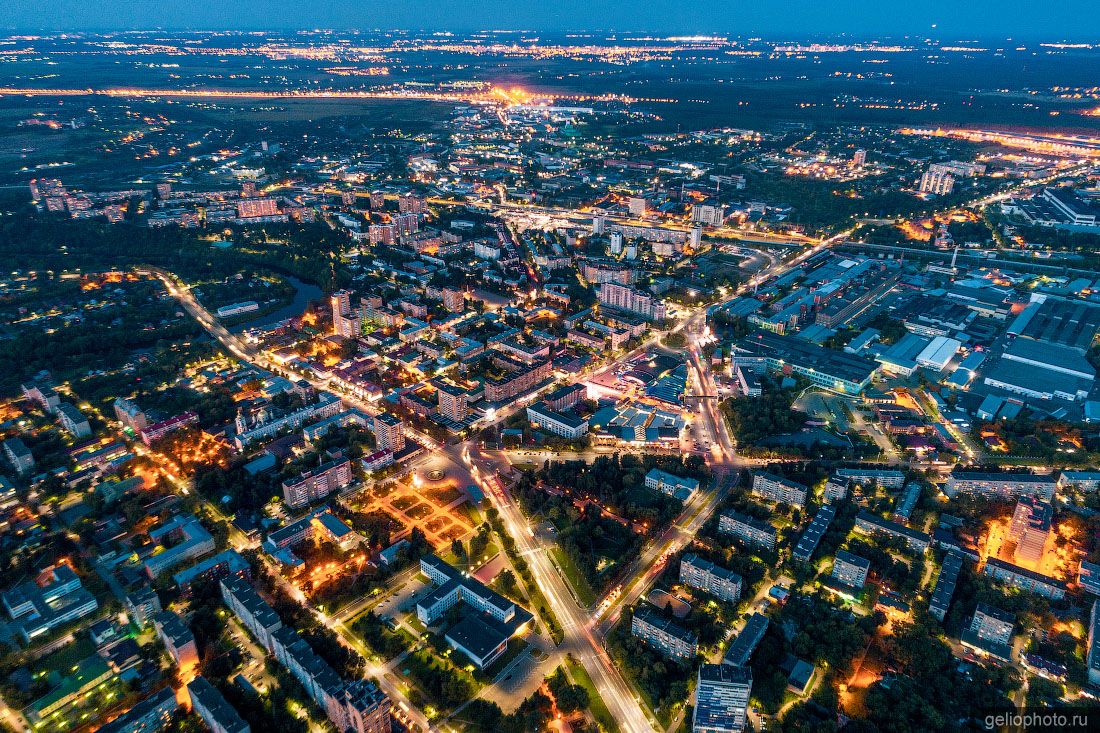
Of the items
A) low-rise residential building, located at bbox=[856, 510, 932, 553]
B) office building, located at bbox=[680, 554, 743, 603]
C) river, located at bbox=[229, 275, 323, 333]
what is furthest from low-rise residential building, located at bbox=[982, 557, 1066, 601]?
river, located at bbox=[229, 275, 323, 333]

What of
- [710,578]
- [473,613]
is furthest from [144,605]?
[710,578]

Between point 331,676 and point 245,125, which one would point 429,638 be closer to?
point 331,676

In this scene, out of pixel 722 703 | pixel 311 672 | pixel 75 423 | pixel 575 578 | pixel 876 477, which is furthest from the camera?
pixel 75 423

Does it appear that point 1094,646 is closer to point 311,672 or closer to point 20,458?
point 311,672

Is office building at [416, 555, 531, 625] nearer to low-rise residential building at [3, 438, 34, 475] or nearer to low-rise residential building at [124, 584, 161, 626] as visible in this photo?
low-rise residential building at [124, 584, 161, 626]

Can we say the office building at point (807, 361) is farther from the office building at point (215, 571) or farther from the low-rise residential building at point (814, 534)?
the office building at point (215, 571)

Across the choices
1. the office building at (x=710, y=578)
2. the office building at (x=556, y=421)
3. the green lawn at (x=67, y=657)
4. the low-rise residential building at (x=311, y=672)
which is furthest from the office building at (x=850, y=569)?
the green lawn at (x=67, y=657)
